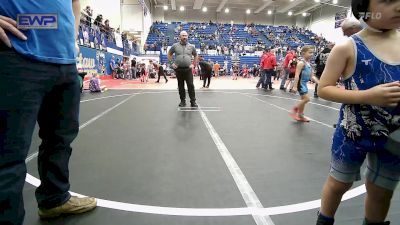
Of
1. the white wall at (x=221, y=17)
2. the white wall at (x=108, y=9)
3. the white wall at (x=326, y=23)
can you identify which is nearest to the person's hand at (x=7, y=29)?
the white wall at (x=108, y=9)

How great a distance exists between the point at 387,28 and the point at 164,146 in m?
2.53

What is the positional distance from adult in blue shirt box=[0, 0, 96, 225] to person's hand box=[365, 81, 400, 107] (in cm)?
132

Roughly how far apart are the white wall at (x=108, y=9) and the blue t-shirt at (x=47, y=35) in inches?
655

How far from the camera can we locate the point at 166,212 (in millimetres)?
1811

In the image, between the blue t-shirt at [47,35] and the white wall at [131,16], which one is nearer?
the blue t-shirt at [47,35]

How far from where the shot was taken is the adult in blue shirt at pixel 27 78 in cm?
116

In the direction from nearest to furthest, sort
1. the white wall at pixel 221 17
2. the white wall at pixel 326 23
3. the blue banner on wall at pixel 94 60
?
1. the blue banner on wall at pixel 94 60
2. the white wall at pixel 326 23
3. the white wall at pixel 221 17

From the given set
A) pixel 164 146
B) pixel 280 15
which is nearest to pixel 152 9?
pixel 280 15

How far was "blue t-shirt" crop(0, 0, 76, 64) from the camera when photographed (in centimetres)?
120
